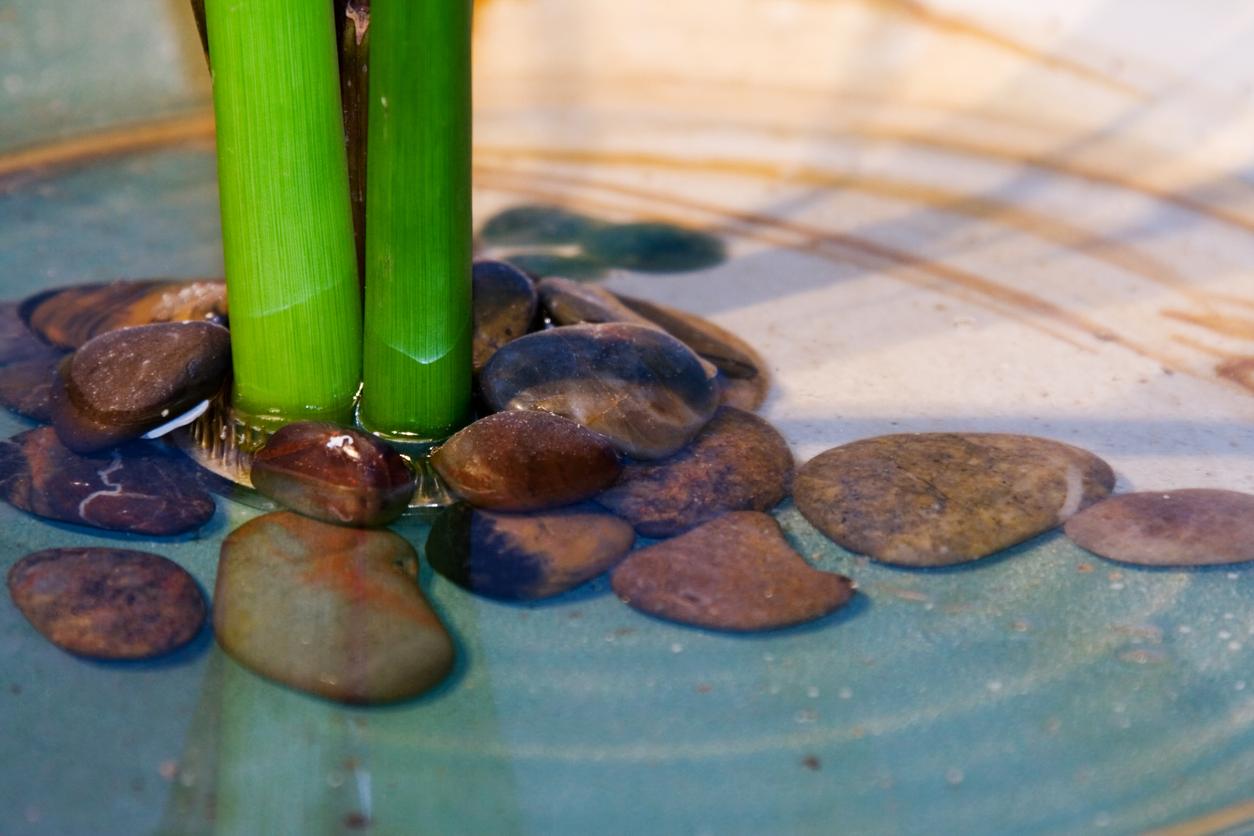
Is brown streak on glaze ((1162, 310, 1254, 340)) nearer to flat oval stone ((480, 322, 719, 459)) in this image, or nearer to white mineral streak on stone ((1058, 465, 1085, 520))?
white mineral streak on stone ((1058, 465, 1085, 520))

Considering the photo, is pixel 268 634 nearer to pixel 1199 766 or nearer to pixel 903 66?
pixel 1199 766

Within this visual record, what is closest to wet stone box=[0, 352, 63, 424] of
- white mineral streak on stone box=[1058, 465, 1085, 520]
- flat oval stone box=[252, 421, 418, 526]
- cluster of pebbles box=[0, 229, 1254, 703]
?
cluster of pebbles box=[0, 229, 1254, 703]

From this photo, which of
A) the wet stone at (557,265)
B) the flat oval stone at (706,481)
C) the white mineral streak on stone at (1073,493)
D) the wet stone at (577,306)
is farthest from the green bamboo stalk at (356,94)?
the white mineral streak on stone at (1073,493)

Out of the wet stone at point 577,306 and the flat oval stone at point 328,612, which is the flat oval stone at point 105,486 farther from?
the wet stone at point 577,306

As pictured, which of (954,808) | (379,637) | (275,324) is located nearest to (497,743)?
(379,637)

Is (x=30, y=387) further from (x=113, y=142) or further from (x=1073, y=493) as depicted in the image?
(x=1073, y=493)

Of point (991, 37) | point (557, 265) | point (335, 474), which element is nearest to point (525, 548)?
point (335, 474)
